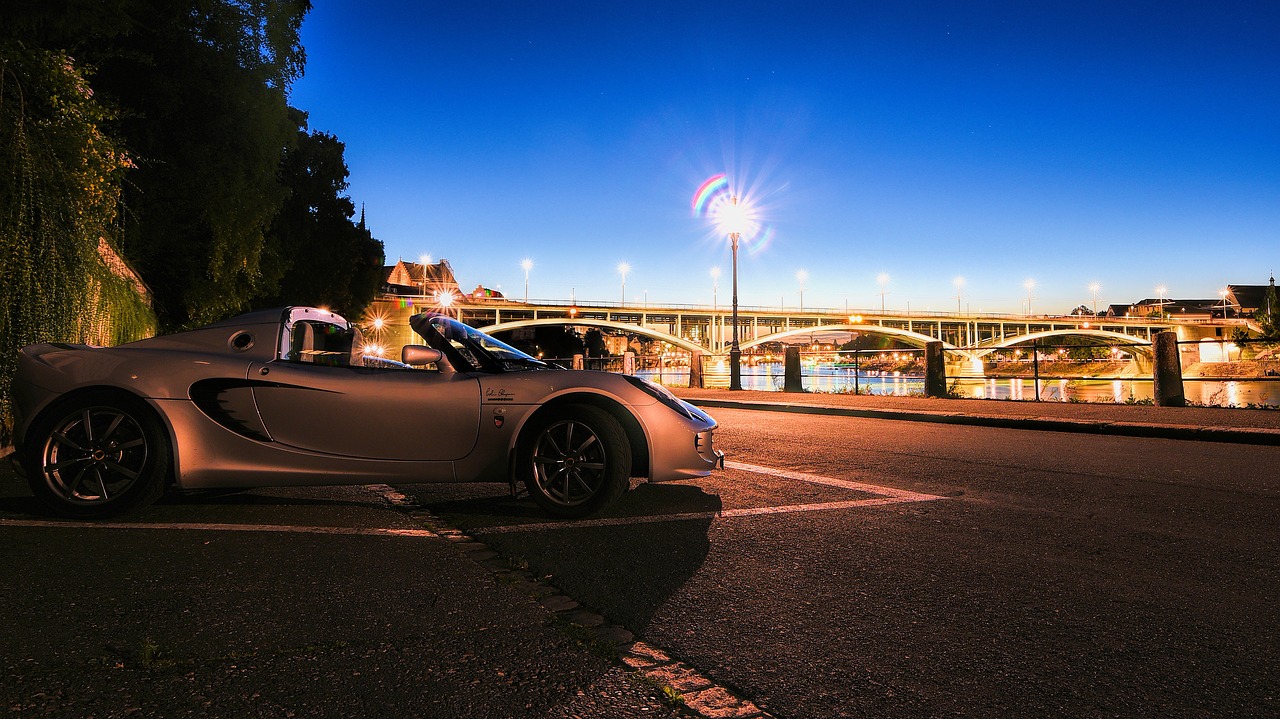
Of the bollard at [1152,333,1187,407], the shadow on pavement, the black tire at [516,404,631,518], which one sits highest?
the bollard at [1152,333,1187,407]

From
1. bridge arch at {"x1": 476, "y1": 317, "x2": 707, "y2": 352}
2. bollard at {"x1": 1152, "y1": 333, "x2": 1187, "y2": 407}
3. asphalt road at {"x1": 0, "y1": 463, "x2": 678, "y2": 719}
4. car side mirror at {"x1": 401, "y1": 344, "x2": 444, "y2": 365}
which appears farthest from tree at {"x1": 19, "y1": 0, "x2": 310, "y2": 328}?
bridge arch at {"x1": 476, "y1": 317, "x2": 707, "y2": 352}

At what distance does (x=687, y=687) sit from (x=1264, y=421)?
11.5 meters

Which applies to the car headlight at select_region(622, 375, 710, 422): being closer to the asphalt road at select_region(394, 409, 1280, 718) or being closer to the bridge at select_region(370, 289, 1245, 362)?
the asphalt road at select_region(394, 409, 1280, 718)

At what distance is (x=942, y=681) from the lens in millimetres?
2078

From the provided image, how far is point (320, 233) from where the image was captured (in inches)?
1446

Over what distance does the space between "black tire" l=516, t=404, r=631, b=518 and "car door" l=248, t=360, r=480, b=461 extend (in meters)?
0.38

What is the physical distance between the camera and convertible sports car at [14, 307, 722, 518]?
4.17m

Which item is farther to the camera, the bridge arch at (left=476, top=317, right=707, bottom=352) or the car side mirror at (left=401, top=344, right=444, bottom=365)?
the bridge arch at (left=476, top=317, right=707, bottom=352)

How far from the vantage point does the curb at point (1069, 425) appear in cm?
862

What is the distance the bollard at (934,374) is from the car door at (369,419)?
46.9 ft

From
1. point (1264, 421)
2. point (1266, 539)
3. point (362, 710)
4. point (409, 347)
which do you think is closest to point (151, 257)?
point (409, 347)

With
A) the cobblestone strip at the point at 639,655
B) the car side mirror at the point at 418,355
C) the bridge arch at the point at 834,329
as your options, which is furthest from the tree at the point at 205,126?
the bridge arch at the point at 834,329

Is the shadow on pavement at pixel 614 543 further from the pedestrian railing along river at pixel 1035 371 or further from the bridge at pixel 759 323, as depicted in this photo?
the bridge at pixel 759 323

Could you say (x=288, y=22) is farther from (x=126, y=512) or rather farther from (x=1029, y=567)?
(x=1029, y=567)
